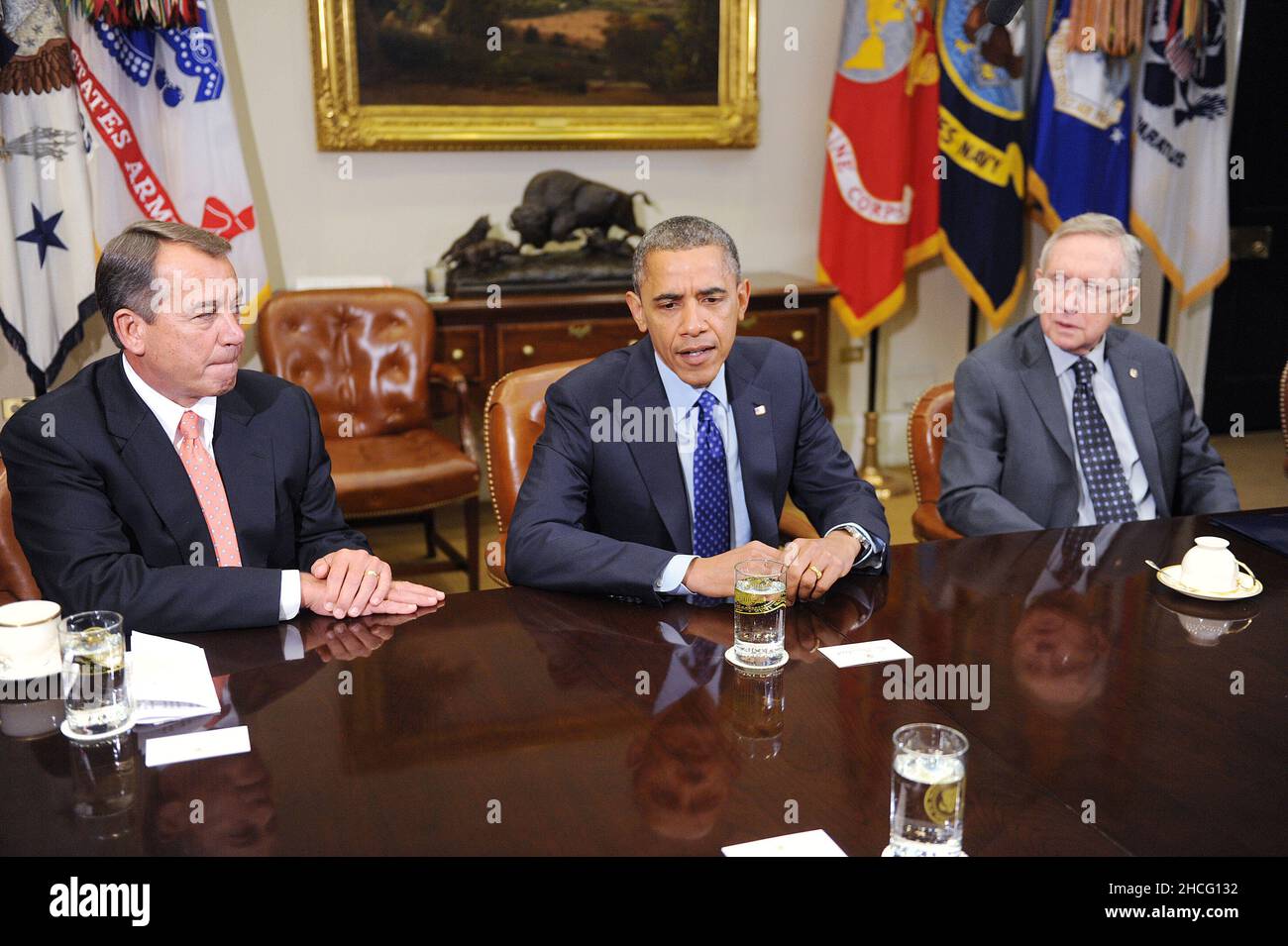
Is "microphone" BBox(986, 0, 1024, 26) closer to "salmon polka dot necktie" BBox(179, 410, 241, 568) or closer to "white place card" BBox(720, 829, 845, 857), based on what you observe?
"white place card" BBox(720, 829, 845, 857)

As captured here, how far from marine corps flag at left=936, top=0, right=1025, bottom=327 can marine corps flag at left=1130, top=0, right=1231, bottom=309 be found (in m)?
0.55

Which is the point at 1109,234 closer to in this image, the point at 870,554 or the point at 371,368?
the point at 870,554

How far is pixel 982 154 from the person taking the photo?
17.8 ft

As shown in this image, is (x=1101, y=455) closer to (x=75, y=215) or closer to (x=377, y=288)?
(x=377, y=288)

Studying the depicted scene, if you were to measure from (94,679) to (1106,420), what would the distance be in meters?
A: 2.23

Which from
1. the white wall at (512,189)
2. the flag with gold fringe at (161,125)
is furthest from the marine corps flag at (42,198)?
the white wall at (512,189)

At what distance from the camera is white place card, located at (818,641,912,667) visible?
5.83ft

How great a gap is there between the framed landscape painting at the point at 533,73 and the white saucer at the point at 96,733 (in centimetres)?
368

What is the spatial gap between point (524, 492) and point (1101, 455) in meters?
1.37

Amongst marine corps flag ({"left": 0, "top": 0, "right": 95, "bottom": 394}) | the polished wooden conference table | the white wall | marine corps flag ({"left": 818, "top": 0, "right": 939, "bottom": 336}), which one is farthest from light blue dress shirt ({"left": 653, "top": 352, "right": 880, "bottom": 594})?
marine corps flag ({"left": 818, "top": 0, "right": 939, "bottom": 336})

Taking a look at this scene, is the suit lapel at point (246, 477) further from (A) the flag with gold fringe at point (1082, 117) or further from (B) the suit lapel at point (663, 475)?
(A) the flag with gold fringe at point (1082, 117)

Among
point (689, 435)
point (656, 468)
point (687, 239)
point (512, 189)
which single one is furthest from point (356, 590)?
point (512, 189)

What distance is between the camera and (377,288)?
4.51 m
